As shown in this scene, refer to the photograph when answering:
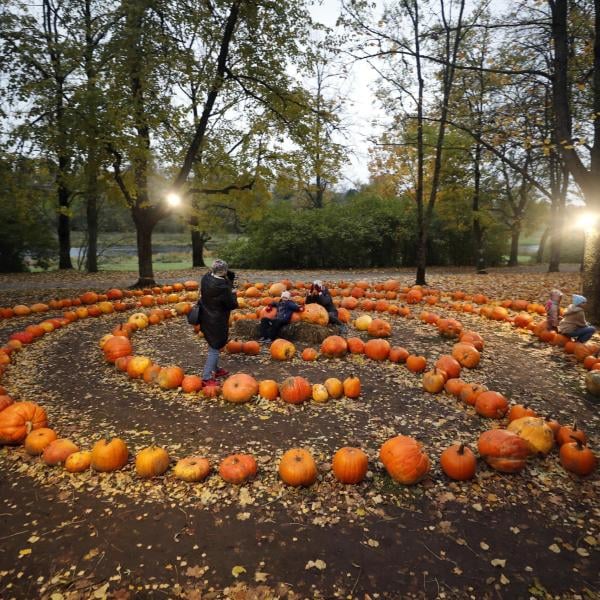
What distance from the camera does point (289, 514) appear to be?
3.40 meters

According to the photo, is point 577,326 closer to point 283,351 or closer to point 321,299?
point 321,299

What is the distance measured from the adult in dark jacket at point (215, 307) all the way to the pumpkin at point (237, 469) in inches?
83.9

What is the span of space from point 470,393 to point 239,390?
3.23 metres

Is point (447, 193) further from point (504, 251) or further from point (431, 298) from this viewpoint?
point (431, 298)

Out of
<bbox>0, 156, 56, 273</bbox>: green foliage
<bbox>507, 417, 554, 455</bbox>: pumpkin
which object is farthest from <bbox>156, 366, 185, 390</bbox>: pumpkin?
<bbox>0, 156, 56, 273</bbox>: green foliage

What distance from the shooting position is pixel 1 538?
10.2ft

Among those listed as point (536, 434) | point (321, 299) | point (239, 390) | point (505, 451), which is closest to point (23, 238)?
point (321, 299)

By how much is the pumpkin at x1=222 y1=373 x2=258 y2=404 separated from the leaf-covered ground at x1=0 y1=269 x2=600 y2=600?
14cm

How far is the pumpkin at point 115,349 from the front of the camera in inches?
272

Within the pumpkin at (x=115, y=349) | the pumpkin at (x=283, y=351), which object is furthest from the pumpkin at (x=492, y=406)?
the pumpkin at (x=115, y=349)

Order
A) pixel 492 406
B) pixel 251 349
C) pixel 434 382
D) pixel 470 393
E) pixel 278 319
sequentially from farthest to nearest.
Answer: pixel 278 319
pixel 251 349
pixel 434 382
pixel 470 393
pixel 492 406

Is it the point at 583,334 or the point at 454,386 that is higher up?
the point at 583,334

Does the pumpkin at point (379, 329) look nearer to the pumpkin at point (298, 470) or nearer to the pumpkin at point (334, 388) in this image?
the pumpkin at point (334, 388)

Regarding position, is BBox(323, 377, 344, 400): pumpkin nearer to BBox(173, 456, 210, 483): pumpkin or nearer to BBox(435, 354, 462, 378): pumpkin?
BBox(435, 354, 462, 378): pumpkin
